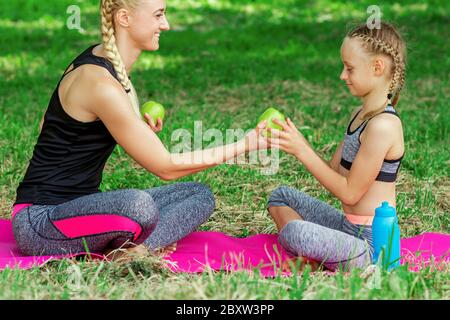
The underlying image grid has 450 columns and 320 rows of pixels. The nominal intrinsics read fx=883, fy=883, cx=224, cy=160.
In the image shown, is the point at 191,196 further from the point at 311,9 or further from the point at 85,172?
the point at 311,9

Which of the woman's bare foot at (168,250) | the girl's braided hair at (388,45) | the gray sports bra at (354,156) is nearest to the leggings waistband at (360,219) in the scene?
the gray sports bra at (354,156)

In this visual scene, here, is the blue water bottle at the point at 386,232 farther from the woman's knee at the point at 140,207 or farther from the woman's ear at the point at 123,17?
the woman's ear at the point at 123,17

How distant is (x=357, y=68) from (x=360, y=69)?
2 centimetres

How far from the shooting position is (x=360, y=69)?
4285mm

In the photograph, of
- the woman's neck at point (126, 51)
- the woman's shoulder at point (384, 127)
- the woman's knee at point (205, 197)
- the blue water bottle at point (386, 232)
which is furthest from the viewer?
the woman's knee at point (205, 197)

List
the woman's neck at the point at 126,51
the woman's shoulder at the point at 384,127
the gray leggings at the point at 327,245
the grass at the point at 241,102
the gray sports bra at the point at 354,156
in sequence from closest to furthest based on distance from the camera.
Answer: the grass at the point at 241,102
the gray leggings at the point at 327,245
the woman's shoulder at the point at 384,127
the gray sports bra at the point at 354,156
the woman's neck at the point at 126,51

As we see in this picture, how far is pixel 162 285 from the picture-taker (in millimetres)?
3596

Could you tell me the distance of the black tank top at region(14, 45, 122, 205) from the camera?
431 centimetres

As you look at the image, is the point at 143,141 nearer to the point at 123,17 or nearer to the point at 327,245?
the point at 123,17

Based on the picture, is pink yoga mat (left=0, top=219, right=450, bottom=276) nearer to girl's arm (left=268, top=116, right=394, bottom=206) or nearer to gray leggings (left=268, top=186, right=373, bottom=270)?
gray leggings (left=268, top=186, right=373, bottom=270)

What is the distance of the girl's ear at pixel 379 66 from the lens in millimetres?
4266

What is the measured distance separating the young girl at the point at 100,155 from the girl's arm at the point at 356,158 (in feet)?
0.46

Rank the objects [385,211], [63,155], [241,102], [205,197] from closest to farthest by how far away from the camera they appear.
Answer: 1. [385,211]
2. [63,155]
3. [205,197]
4. [241,102]

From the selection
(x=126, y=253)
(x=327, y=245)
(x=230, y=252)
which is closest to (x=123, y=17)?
(x=126, y=253)
